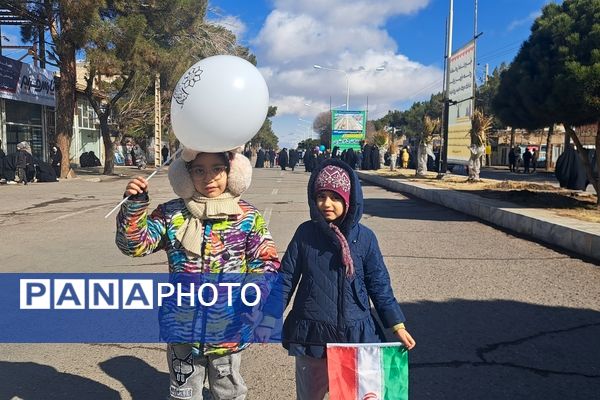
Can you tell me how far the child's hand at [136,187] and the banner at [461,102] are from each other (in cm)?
1877

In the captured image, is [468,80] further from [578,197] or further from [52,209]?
[52,209]

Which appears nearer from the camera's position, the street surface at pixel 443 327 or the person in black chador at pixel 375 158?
the street surface at pixel 443 327

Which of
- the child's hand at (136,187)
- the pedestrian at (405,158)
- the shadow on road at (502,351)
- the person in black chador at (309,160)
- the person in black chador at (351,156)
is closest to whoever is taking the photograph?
the child's hand at (136,187)

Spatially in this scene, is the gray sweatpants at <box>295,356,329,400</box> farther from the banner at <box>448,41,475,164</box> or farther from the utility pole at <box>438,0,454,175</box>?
the utility pole at <box>438,0,454,175</box>

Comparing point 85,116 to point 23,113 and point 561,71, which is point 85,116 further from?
point 561,71

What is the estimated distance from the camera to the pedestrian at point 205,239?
238cm

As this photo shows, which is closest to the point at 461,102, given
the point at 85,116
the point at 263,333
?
the point at 263,333

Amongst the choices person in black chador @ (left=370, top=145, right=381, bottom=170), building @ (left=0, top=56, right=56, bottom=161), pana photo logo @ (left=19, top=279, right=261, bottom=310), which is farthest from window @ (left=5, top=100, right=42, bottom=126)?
pana photo logo @ (left=19, top=279, right=261, bottom=310)

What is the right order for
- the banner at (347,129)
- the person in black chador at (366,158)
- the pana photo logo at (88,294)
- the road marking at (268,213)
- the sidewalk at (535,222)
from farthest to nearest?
1. the banner at (347,129)
2. the person in black chador at (366,158)
3. the road marking at (268,213)
4. the sidewalk at (535,222)
5. the pana photo logo at (88,294)

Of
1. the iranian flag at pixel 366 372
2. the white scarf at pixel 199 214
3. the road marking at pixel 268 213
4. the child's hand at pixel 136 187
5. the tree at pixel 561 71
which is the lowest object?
the road marking at pixel 268 213

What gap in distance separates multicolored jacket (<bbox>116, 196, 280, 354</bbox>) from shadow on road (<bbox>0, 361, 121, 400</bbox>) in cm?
136

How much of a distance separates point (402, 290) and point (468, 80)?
1609cm

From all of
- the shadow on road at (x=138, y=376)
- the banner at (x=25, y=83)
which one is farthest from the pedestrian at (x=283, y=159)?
the shadow on road at (x=138, y=376)

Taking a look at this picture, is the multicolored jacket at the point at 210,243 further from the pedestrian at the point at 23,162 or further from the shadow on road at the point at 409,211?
the pedestrian at the point at 23,162
